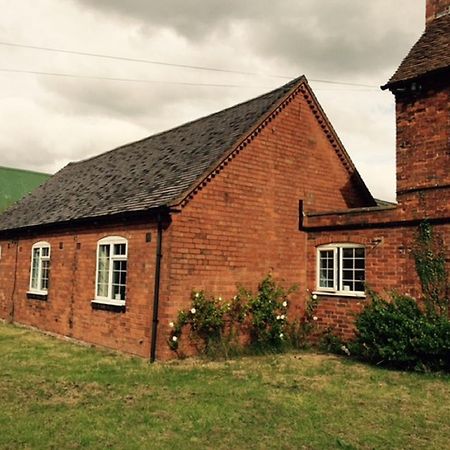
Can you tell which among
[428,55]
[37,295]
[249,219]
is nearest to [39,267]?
[37,295]

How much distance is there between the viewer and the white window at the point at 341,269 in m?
12.7

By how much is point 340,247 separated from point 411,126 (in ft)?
12.1

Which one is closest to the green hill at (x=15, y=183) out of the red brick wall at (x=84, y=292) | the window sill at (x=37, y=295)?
the red brick wall at (x=84, y=292)

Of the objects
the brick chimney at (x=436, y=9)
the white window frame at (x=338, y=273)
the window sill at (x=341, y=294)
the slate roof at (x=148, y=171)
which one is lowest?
the window sill at (x=341, y=294)

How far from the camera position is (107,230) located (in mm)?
13234

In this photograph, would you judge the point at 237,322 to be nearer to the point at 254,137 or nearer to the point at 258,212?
the point at 258,212

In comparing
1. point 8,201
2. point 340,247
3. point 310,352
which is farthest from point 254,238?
point 8,201

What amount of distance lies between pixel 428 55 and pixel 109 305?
412 inches

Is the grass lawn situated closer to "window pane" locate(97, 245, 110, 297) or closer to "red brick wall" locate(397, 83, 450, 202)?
"window pane" locate(97, 245, 110, 297)

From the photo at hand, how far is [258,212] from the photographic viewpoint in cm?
1304

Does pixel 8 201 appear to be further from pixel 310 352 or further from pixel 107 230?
pixel 310 352

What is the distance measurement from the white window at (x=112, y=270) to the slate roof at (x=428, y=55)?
818 cm

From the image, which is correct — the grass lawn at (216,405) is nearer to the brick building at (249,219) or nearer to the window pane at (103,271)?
the brick building at (249,219)

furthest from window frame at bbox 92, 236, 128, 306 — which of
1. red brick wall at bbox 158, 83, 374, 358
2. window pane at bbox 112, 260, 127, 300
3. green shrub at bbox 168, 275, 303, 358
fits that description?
green shrub at bbox 168, 275, 303, 358
